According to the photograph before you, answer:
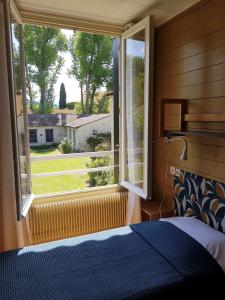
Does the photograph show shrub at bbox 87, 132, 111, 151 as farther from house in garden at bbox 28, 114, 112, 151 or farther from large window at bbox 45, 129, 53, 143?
large window at bbox 45, 129, 53, 143

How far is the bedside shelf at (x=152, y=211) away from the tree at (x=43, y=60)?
165cm

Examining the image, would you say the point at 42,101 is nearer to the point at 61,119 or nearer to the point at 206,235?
the point at 61,119

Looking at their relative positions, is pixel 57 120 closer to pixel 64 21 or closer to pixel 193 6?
pixel 64 21

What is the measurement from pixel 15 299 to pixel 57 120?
217cm

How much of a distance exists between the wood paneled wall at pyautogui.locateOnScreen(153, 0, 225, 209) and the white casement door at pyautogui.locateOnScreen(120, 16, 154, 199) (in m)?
0.22

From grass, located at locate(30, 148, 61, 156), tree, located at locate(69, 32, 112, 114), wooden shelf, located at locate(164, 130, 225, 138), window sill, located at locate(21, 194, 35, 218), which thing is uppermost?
tree, located at locate(69, 32, 112, 114)

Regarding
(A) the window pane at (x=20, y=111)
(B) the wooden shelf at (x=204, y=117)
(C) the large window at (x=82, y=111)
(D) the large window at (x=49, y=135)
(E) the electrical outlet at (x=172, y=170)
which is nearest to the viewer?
(B) the wooden shelf at (x=204, y=117)

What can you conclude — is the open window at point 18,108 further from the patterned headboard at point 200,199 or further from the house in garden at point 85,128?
the patterned headboard at point 200,199

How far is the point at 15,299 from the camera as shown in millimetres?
1318

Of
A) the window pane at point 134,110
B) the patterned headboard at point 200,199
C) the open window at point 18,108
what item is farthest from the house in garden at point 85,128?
the patterned headboard at point 200,199

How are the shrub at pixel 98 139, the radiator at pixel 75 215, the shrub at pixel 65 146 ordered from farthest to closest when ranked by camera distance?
the shrub at pixel 98 139 < the shrub at pixel 65 146 < the radiator at pixel 75 215

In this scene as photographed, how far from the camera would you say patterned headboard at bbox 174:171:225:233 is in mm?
1872

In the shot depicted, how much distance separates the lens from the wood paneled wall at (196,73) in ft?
6.07

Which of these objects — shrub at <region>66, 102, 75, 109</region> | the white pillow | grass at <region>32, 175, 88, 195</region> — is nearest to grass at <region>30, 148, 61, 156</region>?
grass at <region>32, 175, 88, 195</region>
